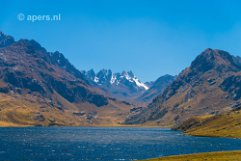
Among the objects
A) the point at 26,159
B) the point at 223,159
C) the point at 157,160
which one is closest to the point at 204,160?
the point at 223,159

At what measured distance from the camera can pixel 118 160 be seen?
150 m

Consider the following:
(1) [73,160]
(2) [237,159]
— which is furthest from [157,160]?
(1) [73,160]

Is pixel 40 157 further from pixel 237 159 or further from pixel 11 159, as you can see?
pixel 237 159

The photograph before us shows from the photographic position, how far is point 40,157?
162 m

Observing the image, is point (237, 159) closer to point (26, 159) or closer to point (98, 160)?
point (98, 160)

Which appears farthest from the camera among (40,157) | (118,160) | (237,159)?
(40,157)

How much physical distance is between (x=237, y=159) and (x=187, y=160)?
11691 millimetres

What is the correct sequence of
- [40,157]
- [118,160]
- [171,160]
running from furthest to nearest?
1. [40,157]
2. [118,160]
3. [171,160]

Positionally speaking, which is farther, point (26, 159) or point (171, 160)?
point (26, 159)

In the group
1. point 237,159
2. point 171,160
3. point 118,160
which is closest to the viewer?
point 237,159

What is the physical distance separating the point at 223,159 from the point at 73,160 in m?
69.6

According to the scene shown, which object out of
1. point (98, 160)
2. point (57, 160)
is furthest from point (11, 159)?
point (98, 160)

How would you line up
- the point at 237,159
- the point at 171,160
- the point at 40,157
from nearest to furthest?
the point at 237,159 < the point at 171,160 < the point at 40,157

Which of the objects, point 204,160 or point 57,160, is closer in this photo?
point 204,160
